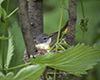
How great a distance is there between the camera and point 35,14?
1105 millimetres

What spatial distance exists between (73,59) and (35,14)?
2.49ft

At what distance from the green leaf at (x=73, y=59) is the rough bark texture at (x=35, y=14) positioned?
2.36 feet

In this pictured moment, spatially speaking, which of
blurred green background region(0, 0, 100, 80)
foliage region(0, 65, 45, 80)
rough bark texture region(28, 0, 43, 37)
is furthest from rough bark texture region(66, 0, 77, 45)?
blurred green background region(0, 0, 100, 80)

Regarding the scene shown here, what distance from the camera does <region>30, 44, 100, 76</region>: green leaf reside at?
38 cm

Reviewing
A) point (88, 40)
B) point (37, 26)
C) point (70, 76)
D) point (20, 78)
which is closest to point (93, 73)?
point (88, 40)

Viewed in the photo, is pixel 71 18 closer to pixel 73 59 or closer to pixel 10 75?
pixel 73 59

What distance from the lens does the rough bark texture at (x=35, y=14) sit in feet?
3.50

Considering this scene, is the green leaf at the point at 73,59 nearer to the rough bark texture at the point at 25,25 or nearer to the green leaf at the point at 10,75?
the green leaf at the point at 10,75

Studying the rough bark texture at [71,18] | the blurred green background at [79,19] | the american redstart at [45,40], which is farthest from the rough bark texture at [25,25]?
the blurred green background at [79,19]

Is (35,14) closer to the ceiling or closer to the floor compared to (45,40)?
closer to the ceiling

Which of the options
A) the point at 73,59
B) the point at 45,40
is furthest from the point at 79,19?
the point at 73,59

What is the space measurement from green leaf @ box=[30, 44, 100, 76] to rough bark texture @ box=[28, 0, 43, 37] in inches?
28.3

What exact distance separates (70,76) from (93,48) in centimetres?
30

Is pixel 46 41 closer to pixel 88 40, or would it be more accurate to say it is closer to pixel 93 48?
→ pixel 88 40
